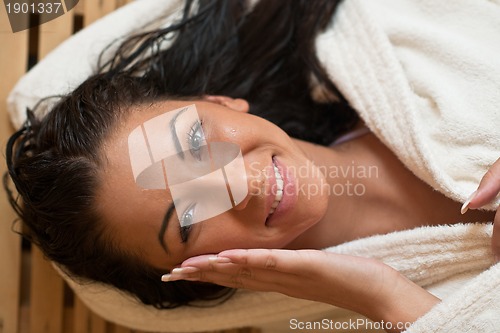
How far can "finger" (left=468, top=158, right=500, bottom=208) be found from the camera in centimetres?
A: 85

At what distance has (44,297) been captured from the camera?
1161mm

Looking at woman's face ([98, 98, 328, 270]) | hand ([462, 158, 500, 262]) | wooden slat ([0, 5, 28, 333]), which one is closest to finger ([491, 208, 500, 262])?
hand ([462, 158, 500, 262])

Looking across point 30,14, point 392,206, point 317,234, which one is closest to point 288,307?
point 317,234

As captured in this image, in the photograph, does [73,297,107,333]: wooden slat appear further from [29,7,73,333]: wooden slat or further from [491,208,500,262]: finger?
[491,208,500,262]: finger

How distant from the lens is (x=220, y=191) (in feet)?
2.85

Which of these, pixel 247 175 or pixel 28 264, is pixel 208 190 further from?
pixel 28 264

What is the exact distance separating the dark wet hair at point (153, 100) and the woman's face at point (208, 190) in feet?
0.10

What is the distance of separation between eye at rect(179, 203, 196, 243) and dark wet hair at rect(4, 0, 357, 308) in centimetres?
10

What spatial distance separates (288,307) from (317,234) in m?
0.15

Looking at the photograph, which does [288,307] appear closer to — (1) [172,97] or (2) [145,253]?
(2) [145,253]

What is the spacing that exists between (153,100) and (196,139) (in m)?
0.13

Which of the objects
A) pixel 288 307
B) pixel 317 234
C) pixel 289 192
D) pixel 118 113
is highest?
pixel 118 113

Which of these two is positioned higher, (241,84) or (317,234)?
(241,84)

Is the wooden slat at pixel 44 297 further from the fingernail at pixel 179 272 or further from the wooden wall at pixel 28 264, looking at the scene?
the fingernail at pixel 179 272
